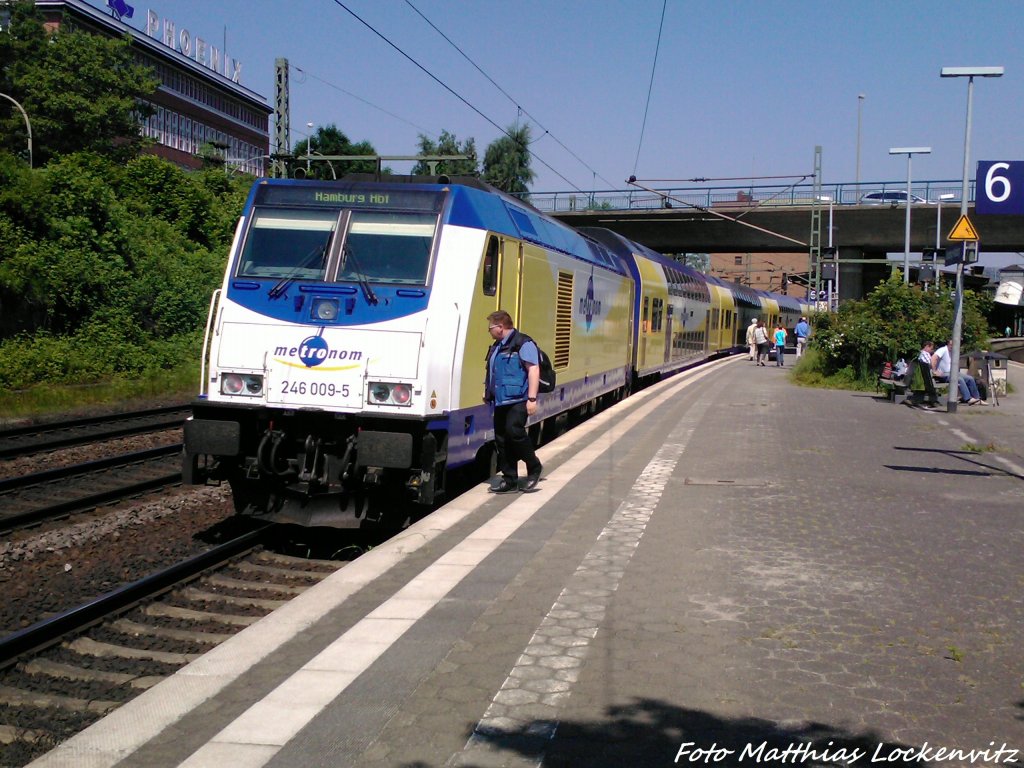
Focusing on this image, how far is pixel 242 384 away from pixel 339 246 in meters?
1.45

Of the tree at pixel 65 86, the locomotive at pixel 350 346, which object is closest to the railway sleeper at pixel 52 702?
the locomotive at pixel 350 346

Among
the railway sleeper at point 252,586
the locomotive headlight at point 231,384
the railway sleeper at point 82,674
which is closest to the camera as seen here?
the railway sleeper at point 82,674

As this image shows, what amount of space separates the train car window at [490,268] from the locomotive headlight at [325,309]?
1.39m

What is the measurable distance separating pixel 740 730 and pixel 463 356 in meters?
5.06

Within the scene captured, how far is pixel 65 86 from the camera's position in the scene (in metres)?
44.5

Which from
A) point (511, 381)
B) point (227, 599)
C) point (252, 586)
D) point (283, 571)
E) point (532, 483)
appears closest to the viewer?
point (227, 599)

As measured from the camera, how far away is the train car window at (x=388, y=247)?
27.9 feet

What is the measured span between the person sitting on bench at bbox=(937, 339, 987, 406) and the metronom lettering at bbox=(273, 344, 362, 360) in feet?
48.6

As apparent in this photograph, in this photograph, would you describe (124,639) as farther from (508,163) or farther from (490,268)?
(508,163)

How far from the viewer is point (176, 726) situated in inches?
163

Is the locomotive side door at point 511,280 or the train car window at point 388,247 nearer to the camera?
the train car window at point 388,247

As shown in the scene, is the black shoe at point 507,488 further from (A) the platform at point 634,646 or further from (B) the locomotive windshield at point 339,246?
(B) the locomotive windshield at point 339,246

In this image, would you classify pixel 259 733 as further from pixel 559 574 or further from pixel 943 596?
pixel 943 596

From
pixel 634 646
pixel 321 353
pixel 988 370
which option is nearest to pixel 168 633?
pixel 321 353
